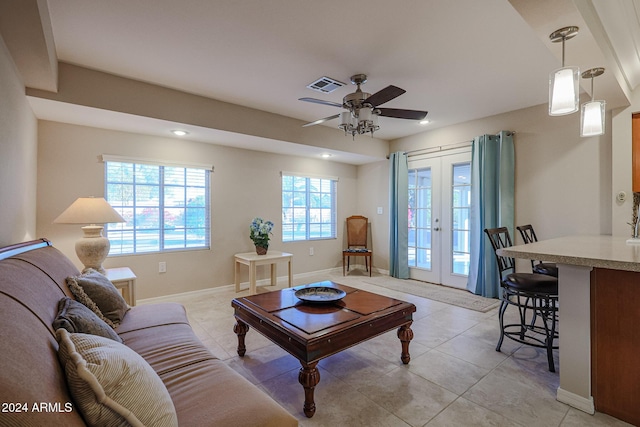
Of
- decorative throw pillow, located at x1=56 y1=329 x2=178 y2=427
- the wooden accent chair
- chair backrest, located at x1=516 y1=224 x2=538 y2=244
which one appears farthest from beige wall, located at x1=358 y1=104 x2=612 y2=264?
decorative throw pillow, located at x1=56 y1=329 x2=178 y2=427

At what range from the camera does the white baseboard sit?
5.79 ft

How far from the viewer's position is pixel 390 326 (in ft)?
7.24

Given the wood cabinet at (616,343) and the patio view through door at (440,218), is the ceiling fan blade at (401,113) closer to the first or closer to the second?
the wood cabinet at (616,343)

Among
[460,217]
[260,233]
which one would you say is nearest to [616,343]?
[460,217]

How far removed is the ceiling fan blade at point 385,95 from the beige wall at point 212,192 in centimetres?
255

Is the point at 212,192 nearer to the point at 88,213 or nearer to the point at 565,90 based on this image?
the point at 88,213

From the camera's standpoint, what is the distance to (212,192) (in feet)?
14.2

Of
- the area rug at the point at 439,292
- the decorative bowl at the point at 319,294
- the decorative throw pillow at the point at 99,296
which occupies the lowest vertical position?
the area rug at the point at 439,292

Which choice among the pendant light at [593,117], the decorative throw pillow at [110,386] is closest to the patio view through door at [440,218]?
the pendant light at [593,117]

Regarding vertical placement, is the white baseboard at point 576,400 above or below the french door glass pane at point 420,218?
below

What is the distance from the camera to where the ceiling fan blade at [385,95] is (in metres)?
2.39

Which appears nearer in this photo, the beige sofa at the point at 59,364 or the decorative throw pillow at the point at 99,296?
the beige sofa at the point at 59,364

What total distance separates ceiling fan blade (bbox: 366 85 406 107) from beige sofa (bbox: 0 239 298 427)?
220cm

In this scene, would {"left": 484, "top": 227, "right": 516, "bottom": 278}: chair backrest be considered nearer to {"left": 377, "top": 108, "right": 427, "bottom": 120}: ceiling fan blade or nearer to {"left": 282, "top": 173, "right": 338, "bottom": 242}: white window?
{"left": 377, "top": 108, "right": 427, "bottom": 120}: ceiling fan blade
